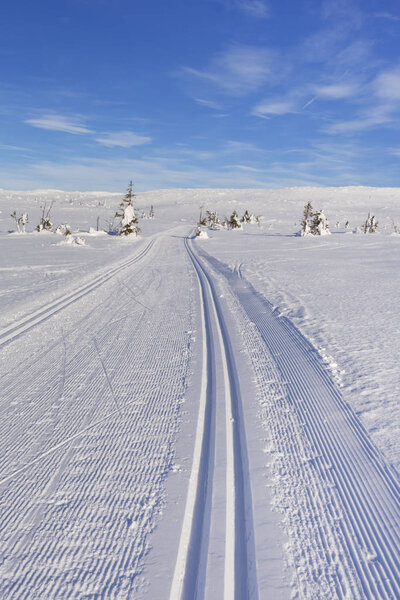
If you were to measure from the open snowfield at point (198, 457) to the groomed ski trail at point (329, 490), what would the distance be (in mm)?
11

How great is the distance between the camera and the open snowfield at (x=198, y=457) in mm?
2129

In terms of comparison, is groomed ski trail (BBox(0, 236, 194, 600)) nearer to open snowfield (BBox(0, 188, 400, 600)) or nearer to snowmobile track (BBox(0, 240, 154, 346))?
open snowfield (BBox(0, 188, 400, 600))

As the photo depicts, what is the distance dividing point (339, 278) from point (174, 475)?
11.2 metres

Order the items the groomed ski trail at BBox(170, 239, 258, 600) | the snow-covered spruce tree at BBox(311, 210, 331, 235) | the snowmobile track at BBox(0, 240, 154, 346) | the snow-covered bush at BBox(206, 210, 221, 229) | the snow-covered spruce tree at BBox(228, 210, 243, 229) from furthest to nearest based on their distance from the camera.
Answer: the snow-covered bush at BBox(206, 210, 221, 229), the snow-covered spruce tree at BBox(228, 210, 243, 229), the snow-covered spruce tree at BBox(311, 210, 331, 235), the snowmobile track at BBox(0, 240, 154, 346), the groomed ski trail at BBox(170, 239, 258, 600)

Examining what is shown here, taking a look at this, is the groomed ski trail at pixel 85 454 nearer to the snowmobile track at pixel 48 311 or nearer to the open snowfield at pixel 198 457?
the open snowfield at pixel 198 457

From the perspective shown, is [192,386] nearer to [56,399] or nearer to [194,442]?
[194,442]

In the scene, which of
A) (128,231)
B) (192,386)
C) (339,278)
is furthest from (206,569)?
(128,231)

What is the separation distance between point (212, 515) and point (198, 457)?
0.59 metres

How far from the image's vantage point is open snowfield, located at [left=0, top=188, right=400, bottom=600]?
2.13m

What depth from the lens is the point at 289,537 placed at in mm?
2354

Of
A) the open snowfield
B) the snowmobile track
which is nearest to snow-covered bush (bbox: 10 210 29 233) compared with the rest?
the snowmobile track

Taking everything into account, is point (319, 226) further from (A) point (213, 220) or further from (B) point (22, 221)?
(B) point (22, 221)

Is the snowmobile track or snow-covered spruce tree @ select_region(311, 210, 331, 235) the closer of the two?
the snowmobile track

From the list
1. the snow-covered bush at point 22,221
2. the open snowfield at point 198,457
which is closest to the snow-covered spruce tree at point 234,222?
the snow-covered bush at point 22,221
